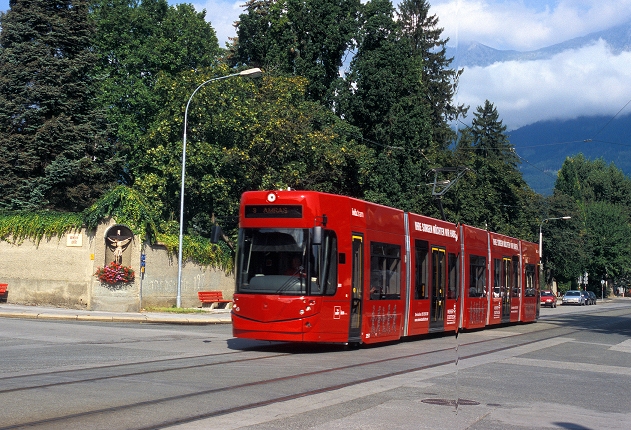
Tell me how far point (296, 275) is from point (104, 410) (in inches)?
289

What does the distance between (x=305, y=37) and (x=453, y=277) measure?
31.6 m

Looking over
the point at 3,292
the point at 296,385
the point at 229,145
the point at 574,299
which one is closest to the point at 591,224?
the point at 574,299

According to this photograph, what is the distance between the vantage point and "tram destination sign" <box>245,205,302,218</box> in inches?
634

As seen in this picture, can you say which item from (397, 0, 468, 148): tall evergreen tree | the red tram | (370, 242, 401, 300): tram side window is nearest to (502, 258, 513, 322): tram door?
the red tram

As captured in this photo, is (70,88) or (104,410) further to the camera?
(70,88)

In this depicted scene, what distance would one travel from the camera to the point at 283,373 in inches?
502

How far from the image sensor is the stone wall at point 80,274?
3148cm

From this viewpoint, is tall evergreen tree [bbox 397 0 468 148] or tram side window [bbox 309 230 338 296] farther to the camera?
tall evergreen tree [bbox 397 0 468 148]

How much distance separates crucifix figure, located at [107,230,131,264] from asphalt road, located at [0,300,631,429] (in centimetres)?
1170

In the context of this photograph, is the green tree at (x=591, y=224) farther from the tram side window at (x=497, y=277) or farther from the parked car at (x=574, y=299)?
the tram side window at (x=497, y=277)

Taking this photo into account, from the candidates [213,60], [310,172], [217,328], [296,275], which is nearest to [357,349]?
[296,275]

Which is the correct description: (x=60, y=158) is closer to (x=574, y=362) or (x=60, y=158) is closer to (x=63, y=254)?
(x=63, y=254)

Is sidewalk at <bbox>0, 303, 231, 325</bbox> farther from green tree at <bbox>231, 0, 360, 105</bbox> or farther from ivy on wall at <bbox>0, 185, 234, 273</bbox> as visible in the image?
green tree at <bbox>231, 0, 360, 105</bbox>

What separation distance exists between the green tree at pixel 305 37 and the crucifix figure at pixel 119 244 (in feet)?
66.5
